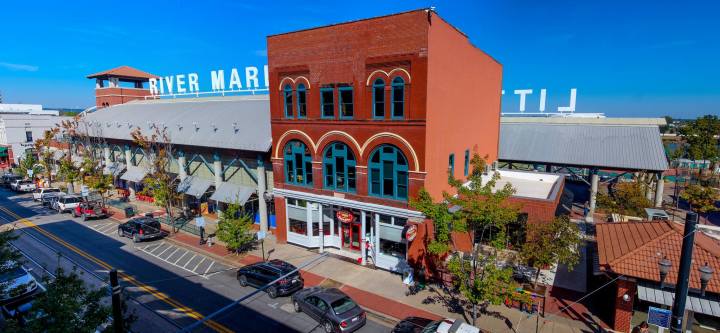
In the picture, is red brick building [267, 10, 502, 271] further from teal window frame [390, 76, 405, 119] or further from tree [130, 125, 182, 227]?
tree [130, 125, 182, 227]

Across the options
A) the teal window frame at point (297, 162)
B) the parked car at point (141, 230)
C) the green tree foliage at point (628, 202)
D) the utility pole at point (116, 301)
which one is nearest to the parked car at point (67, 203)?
the parked car at point (141, 230)

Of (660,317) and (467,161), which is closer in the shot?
(660,317)

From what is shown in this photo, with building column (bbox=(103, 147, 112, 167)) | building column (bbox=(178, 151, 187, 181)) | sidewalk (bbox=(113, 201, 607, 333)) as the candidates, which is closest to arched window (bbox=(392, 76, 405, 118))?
sidewalk (bbox=(113, 201, 607, 333))

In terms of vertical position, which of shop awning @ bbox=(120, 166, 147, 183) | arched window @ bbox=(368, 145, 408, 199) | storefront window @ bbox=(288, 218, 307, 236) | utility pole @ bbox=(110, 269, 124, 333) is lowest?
storefront window @ bbox=(288, 218, 307, 236)

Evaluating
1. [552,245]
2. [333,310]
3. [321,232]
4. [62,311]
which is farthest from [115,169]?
[552,245]

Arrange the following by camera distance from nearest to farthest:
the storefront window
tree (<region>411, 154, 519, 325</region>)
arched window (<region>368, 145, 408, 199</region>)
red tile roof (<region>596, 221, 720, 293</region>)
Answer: red tile roof (<region>596, 221, 720, 293</region>)
tree (<region>411, 154, 519, 325</region>)
arched window (<region>368, 145, 408, 199</region>)
the storefront window

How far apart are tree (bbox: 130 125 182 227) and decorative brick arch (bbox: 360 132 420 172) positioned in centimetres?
2011

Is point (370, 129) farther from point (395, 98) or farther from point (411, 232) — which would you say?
point (411, 232)

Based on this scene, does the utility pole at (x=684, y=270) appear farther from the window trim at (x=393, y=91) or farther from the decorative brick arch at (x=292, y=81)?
the decorative brick arch at (x=292, y=81)

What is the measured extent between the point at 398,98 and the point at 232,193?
59.5 ft

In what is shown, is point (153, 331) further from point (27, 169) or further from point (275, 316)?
point (27, 169)

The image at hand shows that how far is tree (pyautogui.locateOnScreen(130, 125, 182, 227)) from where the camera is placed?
111 ft

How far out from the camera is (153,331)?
1772cm

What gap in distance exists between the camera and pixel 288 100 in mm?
26547
